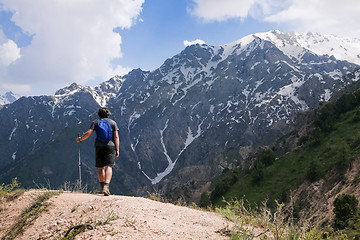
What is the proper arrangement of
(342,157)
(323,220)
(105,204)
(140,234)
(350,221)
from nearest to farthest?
(140,234) → (105,204) → (350,221) → (323,220) → (342,157)

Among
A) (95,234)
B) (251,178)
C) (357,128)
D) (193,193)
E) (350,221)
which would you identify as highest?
(95,234)

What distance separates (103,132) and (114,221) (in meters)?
4.15

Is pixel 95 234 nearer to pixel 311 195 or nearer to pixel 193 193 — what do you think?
pixel 311 195

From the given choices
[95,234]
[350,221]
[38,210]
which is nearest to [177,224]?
[95,234]

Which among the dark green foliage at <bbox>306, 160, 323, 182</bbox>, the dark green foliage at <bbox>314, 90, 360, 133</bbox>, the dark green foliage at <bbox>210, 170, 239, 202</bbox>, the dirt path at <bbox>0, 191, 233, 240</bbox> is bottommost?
the dark green foliage at <bbox>210, 170, 239, 202</bbox>

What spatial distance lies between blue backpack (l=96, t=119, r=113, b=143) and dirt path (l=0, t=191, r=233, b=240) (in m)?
2.21

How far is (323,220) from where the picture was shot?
3170 cm

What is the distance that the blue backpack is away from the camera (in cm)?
894

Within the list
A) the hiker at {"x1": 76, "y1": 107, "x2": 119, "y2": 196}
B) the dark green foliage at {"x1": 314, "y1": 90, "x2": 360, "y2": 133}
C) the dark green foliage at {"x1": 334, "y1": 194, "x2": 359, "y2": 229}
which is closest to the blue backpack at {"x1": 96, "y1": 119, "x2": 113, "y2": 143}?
the hiker at {"x1": 76, "y1": 107, "x2": 119, "y2": 196}

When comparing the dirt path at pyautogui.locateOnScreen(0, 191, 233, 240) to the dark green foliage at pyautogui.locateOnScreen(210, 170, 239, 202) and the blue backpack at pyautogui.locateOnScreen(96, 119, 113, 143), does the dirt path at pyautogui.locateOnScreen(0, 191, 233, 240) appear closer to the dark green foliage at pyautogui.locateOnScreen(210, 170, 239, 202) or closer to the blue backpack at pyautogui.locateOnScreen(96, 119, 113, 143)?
the blue backpack at pyautogui.locateOnScreen(96, 119, 113, 143)

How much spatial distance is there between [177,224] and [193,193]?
123 metres

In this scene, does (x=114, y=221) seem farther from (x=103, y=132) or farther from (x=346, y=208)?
(x=346, y=208)

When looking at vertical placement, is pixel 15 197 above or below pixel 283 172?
above

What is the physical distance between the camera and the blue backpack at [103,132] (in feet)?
29.3
